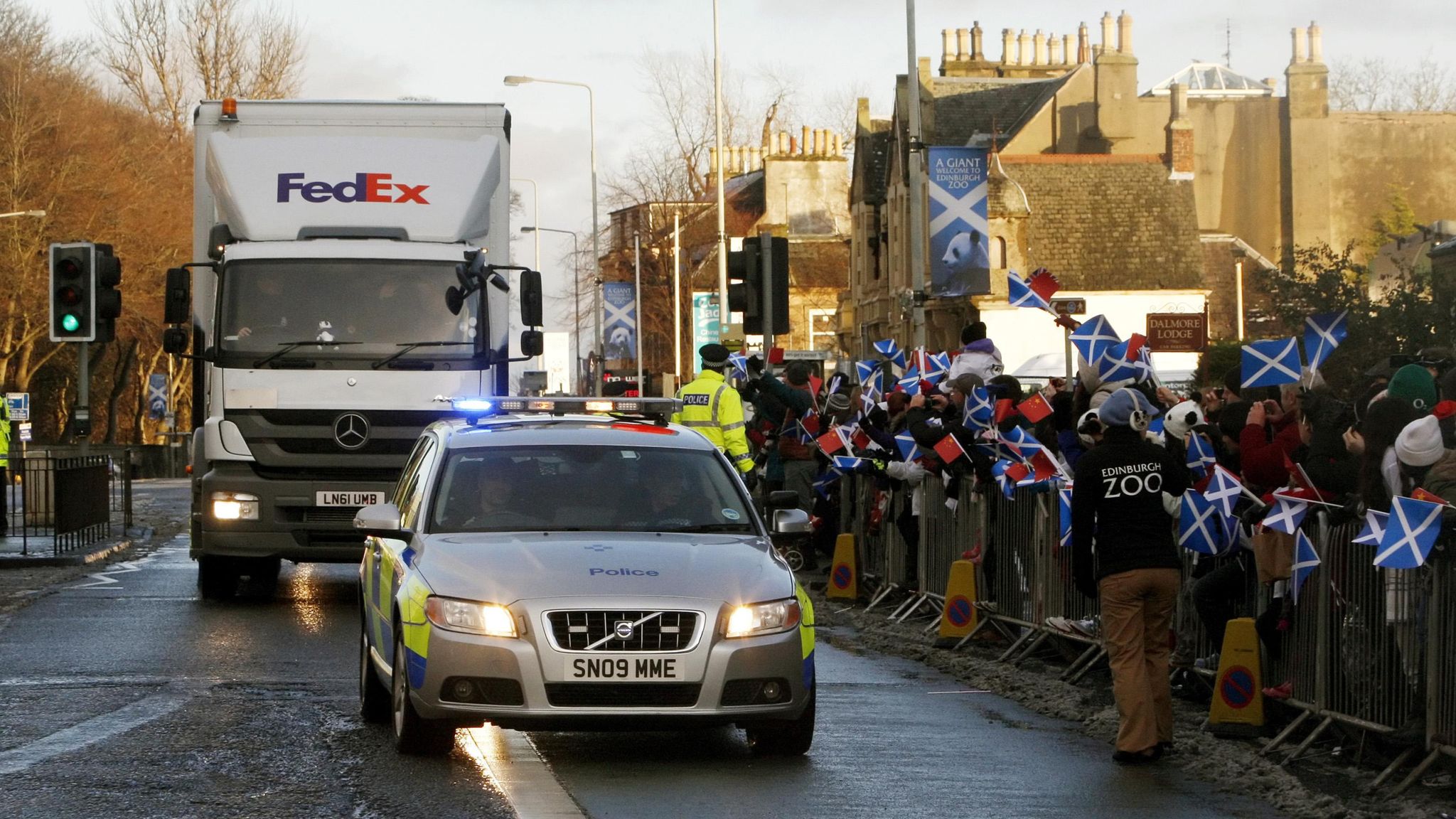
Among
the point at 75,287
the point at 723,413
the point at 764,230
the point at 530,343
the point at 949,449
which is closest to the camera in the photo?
the point at 949,449

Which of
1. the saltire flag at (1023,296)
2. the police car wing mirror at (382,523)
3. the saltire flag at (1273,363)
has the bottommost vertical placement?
the police car wing mirror at (382,523)

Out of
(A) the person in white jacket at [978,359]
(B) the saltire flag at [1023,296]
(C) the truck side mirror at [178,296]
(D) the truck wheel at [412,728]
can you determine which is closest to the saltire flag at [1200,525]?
(D) the truck wheel at [412,728]

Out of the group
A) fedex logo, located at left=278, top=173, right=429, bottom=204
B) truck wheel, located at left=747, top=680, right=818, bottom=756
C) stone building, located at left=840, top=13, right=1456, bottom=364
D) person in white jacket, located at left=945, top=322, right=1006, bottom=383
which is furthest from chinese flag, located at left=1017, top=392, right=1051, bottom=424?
stone building, located at left=840, top=13, right=1456, bottom=364

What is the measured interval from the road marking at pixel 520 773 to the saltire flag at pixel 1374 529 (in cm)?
333

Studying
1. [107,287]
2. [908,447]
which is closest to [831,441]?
[908,447]

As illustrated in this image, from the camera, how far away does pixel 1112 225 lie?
61969mm

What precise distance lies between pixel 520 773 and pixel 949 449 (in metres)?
6.11

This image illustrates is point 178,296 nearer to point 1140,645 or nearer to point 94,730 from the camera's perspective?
point 94,730

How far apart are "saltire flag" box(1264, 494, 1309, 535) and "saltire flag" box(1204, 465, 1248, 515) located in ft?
1.62

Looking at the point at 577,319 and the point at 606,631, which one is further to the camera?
the point at 577,319

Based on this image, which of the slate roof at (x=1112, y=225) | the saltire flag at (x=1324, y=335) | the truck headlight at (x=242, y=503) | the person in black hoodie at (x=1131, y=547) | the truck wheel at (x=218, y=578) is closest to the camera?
the person in black hoodie at (x=1131, y=547)

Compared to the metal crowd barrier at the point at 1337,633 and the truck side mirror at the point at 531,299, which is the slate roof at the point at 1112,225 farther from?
the metal crowd barrier at the point at 1337,633

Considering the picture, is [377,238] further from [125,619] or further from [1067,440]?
[1067,440]

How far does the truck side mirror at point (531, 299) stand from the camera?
1700 cm
